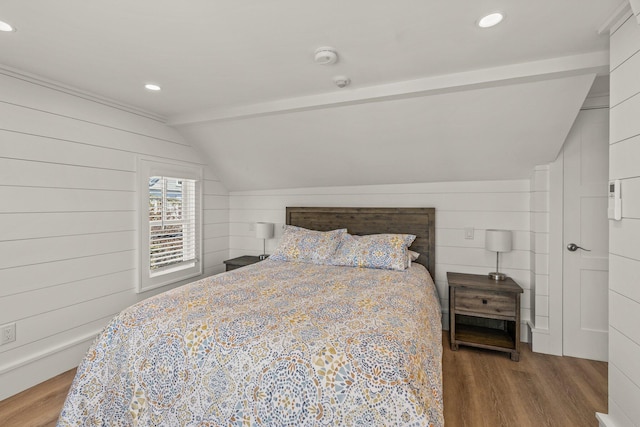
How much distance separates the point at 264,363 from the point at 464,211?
2640 mm

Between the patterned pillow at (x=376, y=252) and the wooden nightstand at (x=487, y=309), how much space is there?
525 millimetres

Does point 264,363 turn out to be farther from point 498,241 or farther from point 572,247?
point 572,247

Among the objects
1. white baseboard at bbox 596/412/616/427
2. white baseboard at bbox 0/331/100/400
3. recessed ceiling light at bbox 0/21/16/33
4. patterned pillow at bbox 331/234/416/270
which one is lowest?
white baseboard at bbox 0/331/100/400

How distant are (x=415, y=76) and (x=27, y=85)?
2.80 meters

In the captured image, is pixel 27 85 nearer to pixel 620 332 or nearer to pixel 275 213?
pixel 275 213

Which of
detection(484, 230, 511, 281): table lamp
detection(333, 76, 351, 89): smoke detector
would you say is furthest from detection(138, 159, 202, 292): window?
detection(484, 230, 511, 281): table lamp

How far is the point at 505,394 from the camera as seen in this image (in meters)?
2.17

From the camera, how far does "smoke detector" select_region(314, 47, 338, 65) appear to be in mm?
1845

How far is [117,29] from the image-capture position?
5.43 feet

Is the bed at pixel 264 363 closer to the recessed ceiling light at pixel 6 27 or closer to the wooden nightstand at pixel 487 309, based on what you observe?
the wooden nightstand at pixel 487 309

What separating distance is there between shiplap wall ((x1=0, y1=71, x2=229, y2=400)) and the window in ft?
0.37

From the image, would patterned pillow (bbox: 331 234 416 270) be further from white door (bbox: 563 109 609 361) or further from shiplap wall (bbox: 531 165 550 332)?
white door (bbox: 563 109 609 361)

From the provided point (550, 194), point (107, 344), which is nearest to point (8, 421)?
point (107, 344)

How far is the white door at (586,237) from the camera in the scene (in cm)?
263
